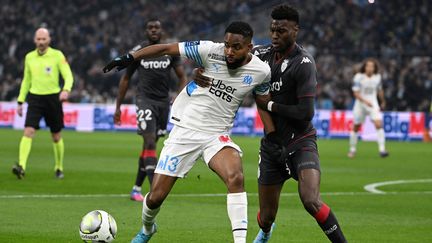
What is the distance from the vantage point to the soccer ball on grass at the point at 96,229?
28.1 ft

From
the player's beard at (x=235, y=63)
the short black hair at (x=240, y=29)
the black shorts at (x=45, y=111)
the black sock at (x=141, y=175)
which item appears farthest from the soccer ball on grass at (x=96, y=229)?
the black shorts at (x=45, y=111)

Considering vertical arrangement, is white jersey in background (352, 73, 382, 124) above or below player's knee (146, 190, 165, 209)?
below

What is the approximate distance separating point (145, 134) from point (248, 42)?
5548 millimetres

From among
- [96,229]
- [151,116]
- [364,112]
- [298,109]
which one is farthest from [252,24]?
[96,229]

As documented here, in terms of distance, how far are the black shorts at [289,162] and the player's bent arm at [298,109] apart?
278 millimetres

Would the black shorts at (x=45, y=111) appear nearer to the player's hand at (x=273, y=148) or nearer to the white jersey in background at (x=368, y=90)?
the player's hand at (x=273, y=148)

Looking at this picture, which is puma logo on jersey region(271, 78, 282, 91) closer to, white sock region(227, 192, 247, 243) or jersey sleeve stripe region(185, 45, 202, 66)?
jersey sleeve stripe region(185, 45, 202, 66)

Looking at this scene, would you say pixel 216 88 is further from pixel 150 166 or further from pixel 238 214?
pixel 150 166

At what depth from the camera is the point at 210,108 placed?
8.66 meters

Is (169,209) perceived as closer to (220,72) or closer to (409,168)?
(220,72)

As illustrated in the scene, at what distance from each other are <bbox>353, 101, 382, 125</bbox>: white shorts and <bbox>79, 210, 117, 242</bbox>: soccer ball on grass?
16.1m

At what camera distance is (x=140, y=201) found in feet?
44.7

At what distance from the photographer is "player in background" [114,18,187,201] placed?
13664mm

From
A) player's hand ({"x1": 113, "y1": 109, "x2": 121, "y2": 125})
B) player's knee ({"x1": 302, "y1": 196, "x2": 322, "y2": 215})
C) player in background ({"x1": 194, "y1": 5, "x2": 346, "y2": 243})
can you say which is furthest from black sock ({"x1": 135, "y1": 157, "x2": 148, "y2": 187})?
player's knee ({"x1": 302, "y1": 196, "x2": 322, "y2": 215})
